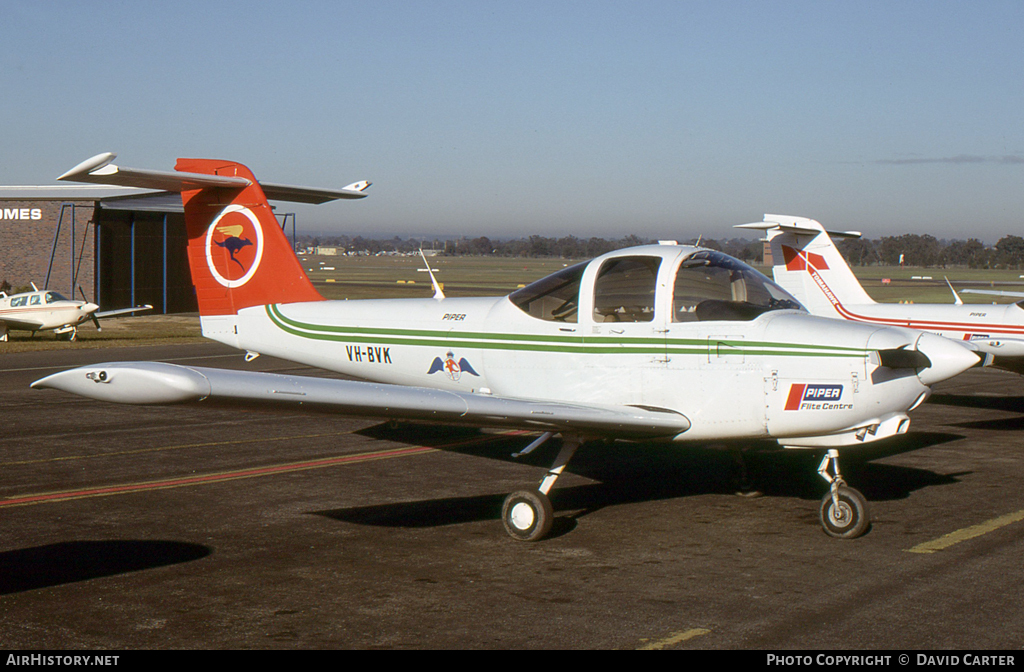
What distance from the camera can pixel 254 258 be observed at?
10406mm

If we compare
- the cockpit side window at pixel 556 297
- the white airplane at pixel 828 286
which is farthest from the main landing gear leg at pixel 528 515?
the white airplane at pixel 828 286

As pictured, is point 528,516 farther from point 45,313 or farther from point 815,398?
point 45,313

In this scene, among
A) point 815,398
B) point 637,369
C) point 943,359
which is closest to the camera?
point 943,359

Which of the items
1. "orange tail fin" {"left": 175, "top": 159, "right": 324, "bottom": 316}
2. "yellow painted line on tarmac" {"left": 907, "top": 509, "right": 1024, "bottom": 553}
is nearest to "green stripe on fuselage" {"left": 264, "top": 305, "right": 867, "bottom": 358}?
"orange tail fin" {"left": 175, "top": 159, "right": 324, "bottom": 316}

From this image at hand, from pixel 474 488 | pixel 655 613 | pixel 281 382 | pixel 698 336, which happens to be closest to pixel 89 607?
pixel 281 382

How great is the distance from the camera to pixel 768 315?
7.33m

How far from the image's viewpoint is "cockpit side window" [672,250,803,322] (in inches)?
291

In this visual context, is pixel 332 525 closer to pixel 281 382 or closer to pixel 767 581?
pixel 281 382

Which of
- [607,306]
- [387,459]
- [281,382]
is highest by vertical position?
[607,306]

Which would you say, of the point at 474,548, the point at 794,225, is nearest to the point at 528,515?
the point at 474,548

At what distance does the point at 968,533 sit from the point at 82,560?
22.2 ft

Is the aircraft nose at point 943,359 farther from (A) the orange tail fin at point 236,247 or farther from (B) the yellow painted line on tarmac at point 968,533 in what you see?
(A) the orange tail fin at point 236,247

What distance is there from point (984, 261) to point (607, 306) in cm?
14660

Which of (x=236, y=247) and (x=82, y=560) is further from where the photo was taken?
(x=236, y=247)
